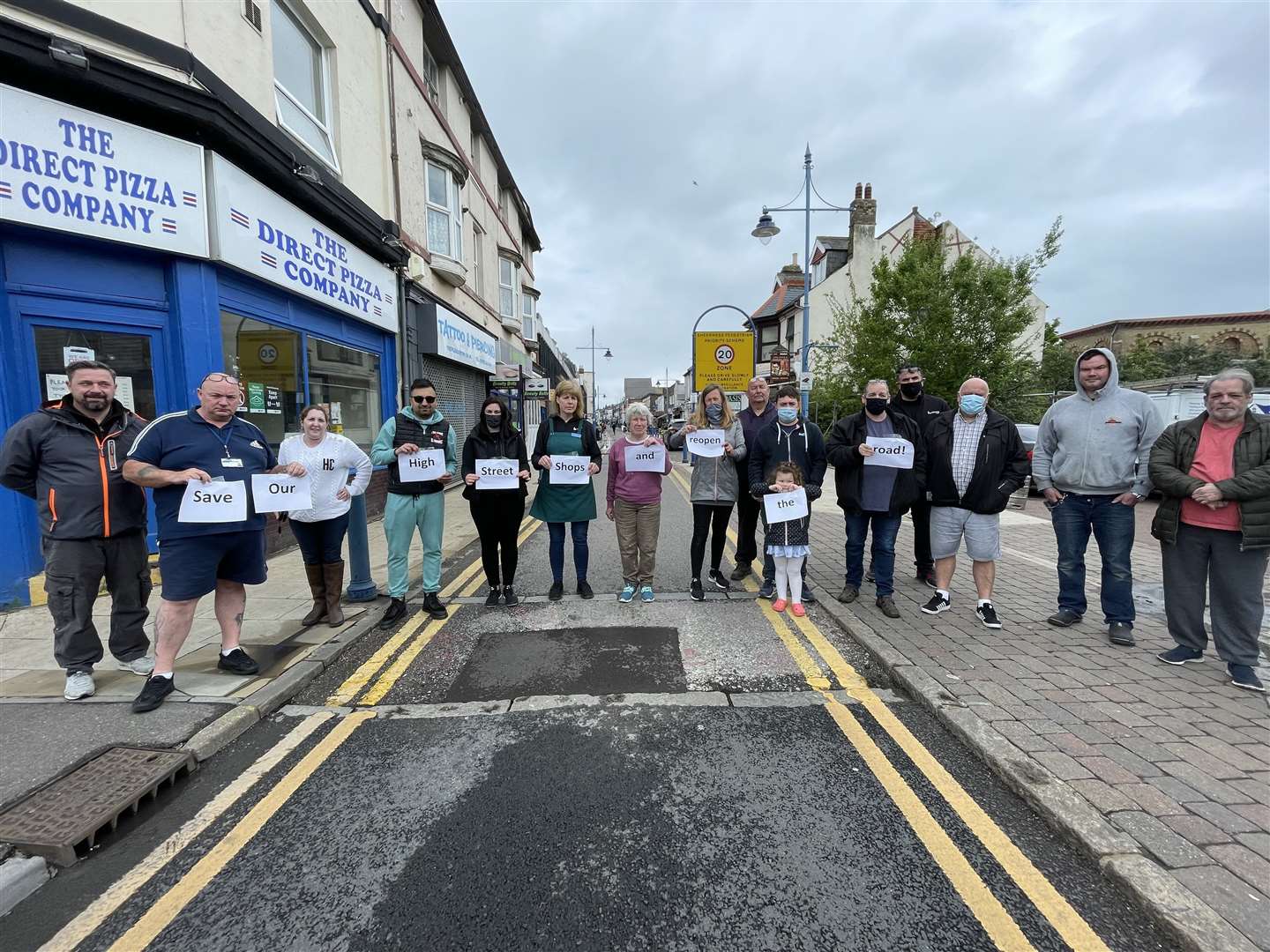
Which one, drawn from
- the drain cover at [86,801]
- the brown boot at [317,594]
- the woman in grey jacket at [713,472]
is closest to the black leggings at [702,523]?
the woman in grey jacket at [713,472]

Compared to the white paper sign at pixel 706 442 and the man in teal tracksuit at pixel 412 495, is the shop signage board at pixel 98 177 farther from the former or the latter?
the white paper sign at pixel 706 442

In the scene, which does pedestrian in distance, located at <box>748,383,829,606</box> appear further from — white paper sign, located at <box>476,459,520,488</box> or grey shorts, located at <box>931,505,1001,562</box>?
white paper sign, located at <box>476,459,520,488</box>

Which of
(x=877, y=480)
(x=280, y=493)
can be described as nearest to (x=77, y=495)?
(x=280, y=493)

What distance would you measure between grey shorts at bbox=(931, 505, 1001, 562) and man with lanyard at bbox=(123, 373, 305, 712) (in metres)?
5.41

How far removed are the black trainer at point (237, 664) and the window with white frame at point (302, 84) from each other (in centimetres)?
728

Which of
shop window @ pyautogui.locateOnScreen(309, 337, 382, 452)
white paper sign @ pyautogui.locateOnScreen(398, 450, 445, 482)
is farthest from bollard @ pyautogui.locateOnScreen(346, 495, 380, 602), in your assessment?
shop window @ pyautogui.locateOnScreen(309, 337, 382, 452)

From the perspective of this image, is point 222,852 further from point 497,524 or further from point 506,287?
point 506,287

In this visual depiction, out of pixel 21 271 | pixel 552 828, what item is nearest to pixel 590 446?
pixel 552 828

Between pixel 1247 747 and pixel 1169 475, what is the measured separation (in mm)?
1752

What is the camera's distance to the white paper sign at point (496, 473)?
516 centimetres

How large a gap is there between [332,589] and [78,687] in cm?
164

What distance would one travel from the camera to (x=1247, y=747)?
9.43 feet

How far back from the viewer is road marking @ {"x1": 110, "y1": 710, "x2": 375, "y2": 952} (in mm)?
1987

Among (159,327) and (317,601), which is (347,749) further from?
(159,327)
